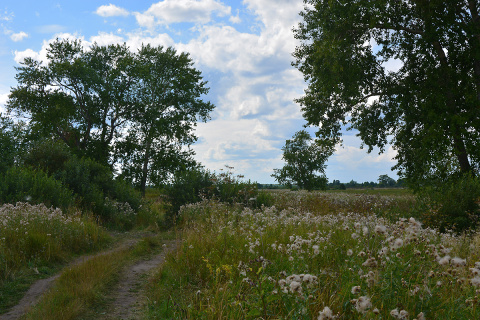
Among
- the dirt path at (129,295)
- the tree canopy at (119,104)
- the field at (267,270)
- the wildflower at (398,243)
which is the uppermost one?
the tree canopy at (119,104)

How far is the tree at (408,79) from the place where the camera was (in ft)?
52.0

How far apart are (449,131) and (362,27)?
21.4 ft

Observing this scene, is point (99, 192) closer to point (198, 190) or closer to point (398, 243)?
point (198, 190)

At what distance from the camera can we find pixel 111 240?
36.9 feet

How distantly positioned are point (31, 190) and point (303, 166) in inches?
1732

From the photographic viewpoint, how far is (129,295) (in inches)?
251

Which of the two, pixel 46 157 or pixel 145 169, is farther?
pixel 145 169

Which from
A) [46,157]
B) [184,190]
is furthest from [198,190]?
[46,157]

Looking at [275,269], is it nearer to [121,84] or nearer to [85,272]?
[85,272]

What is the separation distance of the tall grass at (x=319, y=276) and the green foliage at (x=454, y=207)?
4272 mm

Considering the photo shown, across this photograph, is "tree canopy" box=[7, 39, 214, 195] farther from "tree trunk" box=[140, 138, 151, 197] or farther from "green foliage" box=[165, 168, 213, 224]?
"green foliage" box=[165, 168, 213, 224]

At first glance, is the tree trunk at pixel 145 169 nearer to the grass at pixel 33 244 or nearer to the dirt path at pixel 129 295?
the grass at pixel 33 244

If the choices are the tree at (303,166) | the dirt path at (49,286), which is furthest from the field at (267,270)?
the tree at (303,166)

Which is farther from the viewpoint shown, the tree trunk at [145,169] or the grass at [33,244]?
the tree trunk at [145,169]
